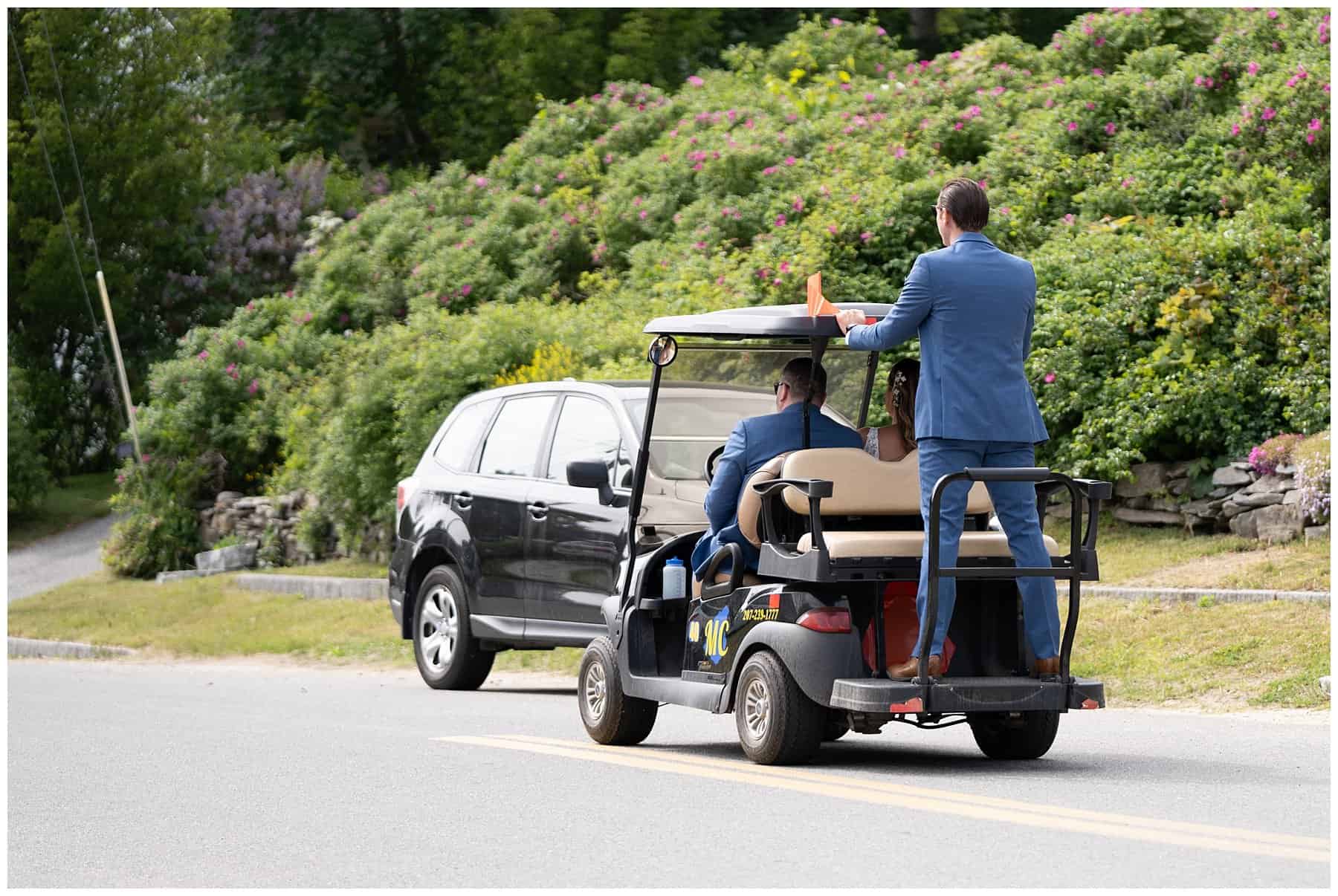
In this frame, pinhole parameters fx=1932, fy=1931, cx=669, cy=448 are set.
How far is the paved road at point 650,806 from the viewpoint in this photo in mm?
5879

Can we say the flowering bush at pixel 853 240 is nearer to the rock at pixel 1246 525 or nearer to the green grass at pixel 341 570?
the green grass at pixel 341 570

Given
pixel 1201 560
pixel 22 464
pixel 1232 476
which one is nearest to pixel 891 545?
pixel 1201 560

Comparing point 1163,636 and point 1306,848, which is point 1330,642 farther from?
point 1306,848

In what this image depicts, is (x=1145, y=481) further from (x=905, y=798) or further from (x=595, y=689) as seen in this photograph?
(x=905, y=798)

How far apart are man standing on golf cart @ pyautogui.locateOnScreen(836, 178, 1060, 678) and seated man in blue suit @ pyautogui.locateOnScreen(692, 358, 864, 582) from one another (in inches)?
29.5

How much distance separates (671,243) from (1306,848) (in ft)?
59.9

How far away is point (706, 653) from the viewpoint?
334 inches

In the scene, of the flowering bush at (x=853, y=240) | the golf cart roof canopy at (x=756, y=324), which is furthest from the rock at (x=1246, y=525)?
the golf cart roof canopy at (x=756, y=324)

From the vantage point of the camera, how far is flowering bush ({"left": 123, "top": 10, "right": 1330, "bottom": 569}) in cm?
1600

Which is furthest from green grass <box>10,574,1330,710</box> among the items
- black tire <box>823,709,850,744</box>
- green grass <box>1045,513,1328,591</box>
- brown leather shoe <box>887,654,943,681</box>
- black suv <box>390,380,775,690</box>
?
brown leather shoe <box>887,654,943,681</box>

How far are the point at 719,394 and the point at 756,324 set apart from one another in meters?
0.85

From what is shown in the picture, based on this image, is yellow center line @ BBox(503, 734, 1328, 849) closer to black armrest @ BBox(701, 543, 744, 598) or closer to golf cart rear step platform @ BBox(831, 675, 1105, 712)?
golf cart rear step platform @ BBox(831, 675, 1105, 712)

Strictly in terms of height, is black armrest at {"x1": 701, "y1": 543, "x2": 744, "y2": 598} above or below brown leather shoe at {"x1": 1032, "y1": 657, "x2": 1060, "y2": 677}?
above

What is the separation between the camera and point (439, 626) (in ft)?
43.7
